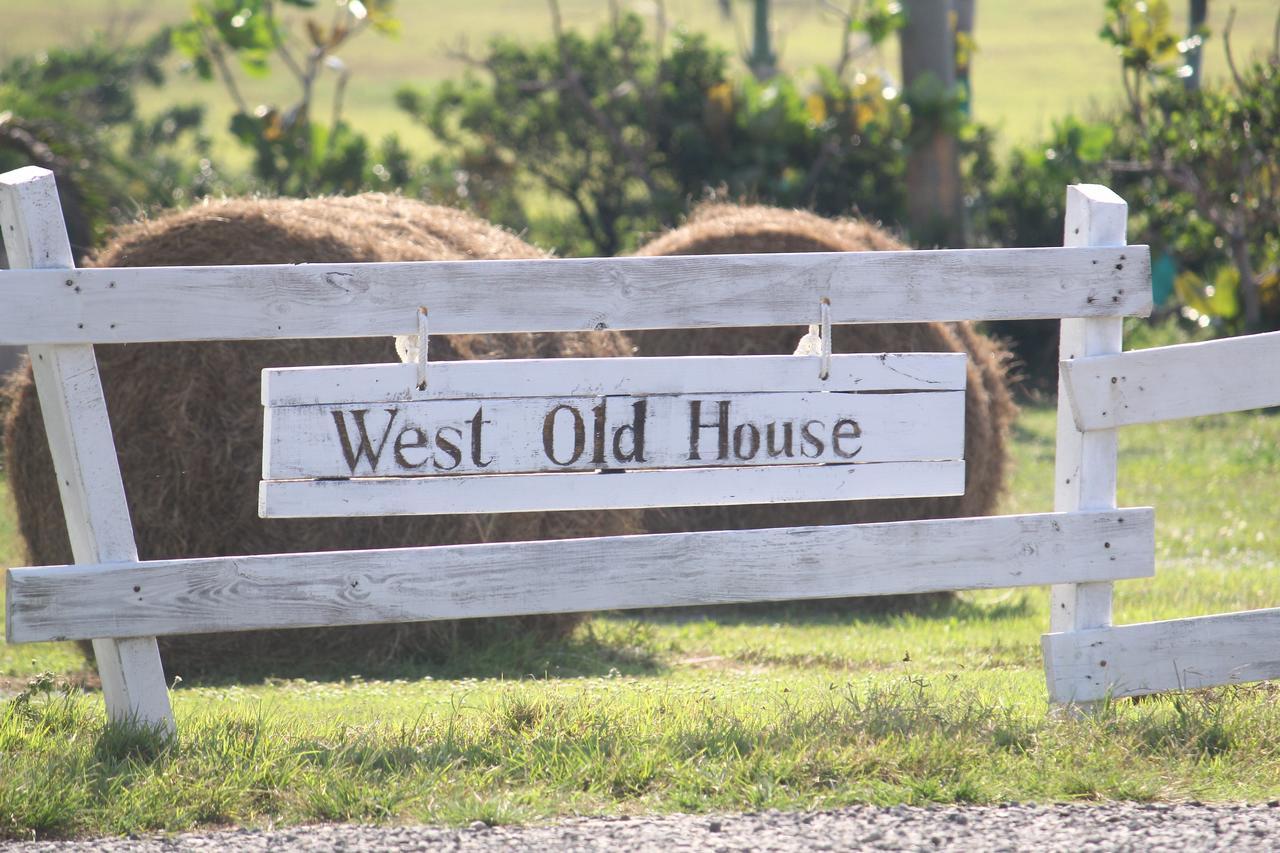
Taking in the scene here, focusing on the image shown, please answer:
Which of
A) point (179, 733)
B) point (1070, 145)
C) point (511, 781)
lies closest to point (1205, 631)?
point (511, 781)

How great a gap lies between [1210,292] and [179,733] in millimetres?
14869

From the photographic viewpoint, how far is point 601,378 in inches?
184

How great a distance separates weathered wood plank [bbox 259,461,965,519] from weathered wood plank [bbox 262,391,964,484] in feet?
0.11

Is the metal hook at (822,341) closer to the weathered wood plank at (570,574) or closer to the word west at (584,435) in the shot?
the word west at (584,435)

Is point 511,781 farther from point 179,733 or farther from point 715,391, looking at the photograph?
point 715,391

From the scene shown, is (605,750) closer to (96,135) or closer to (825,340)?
(825,340)

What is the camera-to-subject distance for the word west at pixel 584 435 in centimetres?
455

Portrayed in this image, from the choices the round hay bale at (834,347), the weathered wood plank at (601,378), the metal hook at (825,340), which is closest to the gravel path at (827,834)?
the weathered wood plank at (601,378)

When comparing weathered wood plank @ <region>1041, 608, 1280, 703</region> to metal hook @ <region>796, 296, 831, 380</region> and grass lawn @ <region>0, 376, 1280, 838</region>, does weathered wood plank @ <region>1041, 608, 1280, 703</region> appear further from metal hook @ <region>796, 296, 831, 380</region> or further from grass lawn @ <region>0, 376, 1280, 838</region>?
metal hook @ <region>796, 296, 831, 380</region>

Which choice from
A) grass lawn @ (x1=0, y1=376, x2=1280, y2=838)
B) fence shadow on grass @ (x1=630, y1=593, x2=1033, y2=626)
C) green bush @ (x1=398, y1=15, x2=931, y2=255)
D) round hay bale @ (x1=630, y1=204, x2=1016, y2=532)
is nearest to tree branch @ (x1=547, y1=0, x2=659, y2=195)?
green bush @ (x1=398, y1=15, x2=931, y2=255)

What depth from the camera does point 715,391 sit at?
15.6 feet

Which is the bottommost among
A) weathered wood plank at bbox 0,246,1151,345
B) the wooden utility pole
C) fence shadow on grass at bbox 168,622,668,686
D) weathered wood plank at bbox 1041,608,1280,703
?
fence shadow on grass at bbox 168,622,668,686

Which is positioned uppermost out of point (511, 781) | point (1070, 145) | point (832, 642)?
point (1070, 145)

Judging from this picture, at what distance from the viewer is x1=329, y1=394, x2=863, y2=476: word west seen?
14.9 ft
